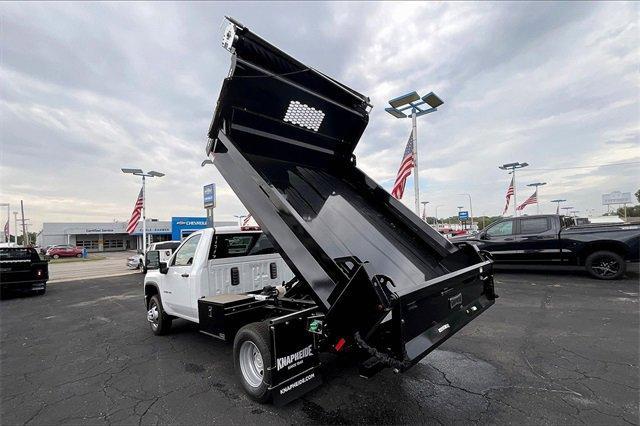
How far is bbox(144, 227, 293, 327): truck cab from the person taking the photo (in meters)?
4.67

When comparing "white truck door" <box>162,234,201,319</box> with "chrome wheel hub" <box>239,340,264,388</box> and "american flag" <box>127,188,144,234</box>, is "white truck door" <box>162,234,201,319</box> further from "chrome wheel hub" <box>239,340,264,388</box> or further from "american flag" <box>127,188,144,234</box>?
"american flag" <box>127,188,144,234</box>

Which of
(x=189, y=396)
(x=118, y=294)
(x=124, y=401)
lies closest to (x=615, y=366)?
(x=189, y=396)

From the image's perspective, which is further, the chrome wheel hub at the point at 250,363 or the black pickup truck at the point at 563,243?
the black pickup truck at the point at 563,243

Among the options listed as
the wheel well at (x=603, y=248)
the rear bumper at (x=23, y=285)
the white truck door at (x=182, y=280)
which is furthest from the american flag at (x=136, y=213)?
the wheel well at (x=603, y=248)

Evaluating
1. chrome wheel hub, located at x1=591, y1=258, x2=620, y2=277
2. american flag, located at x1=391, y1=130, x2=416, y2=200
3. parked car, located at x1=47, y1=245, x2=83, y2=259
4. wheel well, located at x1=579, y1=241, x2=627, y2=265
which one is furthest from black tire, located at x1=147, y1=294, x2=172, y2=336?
parked car, located at x1=47, y1=245, x2=83, y2=259

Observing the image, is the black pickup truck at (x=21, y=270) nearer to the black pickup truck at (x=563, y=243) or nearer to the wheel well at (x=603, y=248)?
the black pickup truck at (x=563, y=243)

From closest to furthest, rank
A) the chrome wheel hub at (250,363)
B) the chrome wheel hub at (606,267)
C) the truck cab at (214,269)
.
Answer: the chrome wheel hub at (250,363)
the truck cab at (214,269)
the chrome wheel hub at (606,267)

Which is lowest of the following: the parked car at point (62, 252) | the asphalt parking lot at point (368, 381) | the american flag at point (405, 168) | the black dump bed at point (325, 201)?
the asphalt parking lot at point (368, 381)

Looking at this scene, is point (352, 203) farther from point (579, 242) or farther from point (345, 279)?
point (579, 242)

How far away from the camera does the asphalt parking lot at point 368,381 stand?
3.08 metres

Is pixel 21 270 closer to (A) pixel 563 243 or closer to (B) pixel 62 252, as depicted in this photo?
(A) pixel 563 243

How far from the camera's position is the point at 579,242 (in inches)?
372

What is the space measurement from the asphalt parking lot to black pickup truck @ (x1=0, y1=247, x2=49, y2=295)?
5.98m

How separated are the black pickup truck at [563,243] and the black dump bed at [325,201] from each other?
6584 millimetres
